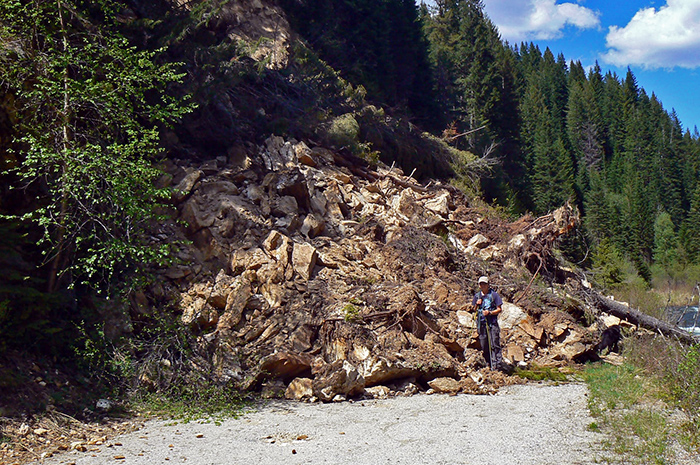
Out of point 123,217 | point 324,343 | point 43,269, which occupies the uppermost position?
point 123,217

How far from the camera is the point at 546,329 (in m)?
9.79

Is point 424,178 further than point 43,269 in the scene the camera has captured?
Yes

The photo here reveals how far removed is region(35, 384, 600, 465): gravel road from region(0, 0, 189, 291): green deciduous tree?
2424 mm

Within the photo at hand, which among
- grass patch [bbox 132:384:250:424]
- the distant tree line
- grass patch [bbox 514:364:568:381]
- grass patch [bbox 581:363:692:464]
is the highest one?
the distant tree line

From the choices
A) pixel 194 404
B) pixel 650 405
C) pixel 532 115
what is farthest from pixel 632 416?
pixel 532 115

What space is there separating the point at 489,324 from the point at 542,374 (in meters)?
1.16

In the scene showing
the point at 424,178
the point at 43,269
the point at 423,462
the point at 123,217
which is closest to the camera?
the point at 423,462

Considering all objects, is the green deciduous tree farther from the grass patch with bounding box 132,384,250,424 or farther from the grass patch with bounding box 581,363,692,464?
the grass patch with bounding box 581,363,692,464

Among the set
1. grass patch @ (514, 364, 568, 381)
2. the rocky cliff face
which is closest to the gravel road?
the rocky cliff face

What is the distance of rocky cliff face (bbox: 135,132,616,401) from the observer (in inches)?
322

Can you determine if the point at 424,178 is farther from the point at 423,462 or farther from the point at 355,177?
the point at 423,462

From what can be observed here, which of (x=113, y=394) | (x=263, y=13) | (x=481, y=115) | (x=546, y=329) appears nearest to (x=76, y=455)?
(x=113, y=394)

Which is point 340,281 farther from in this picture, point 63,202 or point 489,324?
point 63,202

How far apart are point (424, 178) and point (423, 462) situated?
1253 centimetres
